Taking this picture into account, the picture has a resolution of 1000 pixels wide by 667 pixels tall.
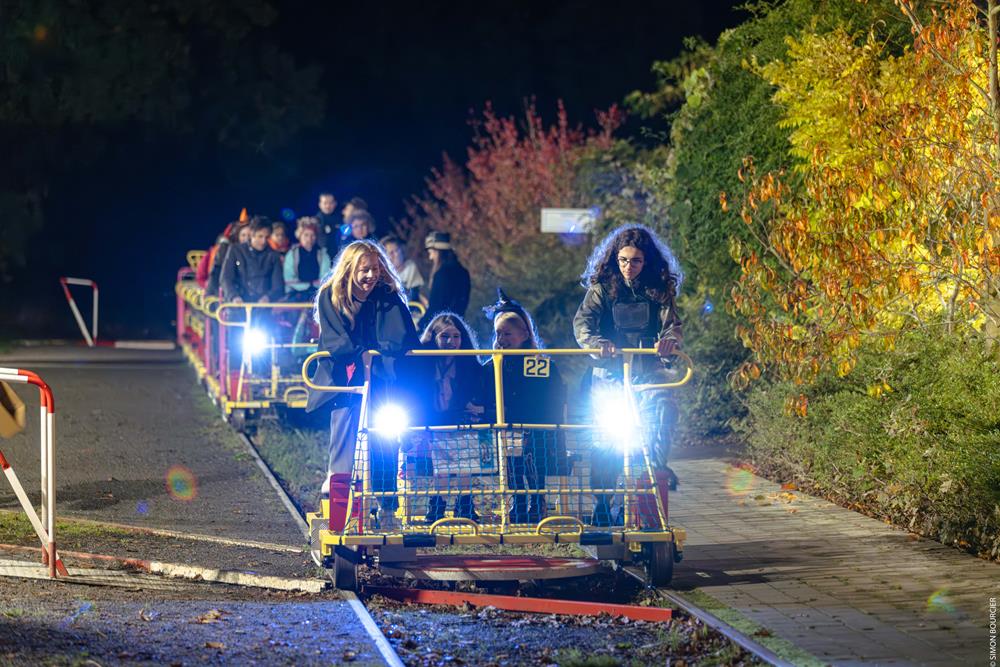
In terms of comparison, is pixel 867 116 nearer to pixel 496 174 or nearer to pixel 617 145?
pixel 617 145

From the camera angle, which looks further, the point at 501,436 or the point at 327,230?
the point at 327,230

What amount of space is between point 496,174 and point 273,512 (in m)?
17.5

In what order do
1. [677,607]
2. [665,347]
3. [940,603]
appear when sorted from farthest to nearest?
[665,347] → [677,607] → [940,603]

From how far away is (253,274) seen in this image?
16.2 meters

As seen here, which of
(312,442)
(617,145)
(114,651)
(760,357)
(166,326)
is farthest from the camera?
(166,326)

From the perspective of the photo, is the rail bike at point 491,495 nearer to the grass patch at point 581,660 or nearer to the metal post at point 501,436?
the metal post at point 501,436

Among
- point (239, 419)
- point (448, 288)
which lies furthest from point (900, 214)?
point (239, 419)

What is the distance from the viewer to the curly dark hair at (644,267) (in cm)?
930

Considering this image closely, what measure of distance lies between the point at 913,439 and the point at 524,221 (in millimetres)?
16793

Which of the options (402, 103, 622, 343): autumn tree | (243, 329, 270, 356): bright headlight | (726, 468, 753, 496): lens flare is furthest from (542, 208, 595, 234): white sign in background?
(726, 468, 753, 496): lens flare

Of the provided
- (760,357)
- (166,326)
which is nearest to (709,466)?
(760,357)

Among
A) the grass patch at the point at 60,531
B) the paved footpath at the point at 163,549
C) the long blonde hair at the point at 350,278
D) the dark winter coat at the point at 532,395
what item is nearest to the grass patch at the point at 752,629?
the dark winter coat at the point at 532,395

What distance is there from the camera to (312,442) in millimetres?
13992

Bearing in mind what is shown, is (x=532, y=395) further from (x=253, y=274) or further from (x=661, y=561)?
(x=253, y=274)
